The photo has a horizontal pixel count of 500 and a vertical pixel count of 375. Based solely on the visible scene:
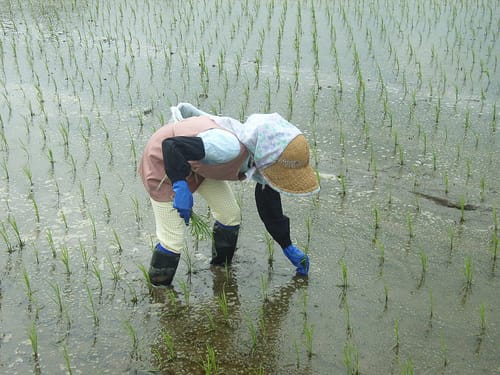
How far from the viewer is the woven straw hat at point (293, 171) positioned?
2.77 metres

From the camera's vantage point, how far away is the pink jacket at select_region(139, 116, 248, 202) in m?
2.86

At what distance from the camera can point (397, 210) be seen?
402 cm

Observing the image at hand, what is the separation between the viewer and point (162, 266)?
3121 mm

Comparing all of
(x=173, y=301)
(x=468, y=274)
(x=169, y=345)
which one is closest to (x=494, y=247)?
(x=468, y=274)

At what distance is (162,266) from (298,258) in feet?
2.09

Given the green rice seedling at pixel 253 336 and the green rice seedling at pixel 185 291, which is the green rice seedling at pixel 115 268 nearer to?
the green rice seedling at pixel 185 291

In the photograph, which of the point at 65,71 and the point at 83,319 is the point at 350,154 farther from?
the point at 65,71

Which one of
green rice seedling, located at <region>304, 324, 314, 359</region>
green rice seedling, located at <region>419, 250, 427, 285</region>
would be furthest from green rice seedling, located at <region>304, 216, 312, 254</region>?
green rice seedling, located at <region>304, 324, 314, 359</region>

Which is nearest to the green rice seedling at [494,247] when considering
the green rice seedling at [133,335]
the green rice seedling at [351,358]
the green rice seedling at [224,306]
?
the green rice seedling at [351,358]

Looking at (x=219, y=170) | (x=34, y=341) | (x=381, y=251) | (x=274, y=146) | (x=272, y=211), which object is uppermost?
(x=274, y=146)

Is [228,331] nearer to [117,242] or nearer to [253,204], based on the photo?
[117,242]

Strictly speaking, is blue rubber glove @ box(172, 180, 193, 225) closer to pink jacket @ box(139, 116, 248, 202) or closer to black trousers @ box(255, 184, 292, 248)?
pink jacket @ box(139, 116, 248, 202)

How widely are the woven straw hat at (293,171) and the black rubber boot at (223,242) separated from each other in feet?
1.79

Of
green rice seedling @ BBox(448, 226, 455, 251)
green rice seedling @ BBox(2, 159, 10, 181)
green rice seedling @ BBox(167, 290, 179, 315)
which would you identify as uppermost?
green rice seedling @ BBox(2, 159, 10, 181)
